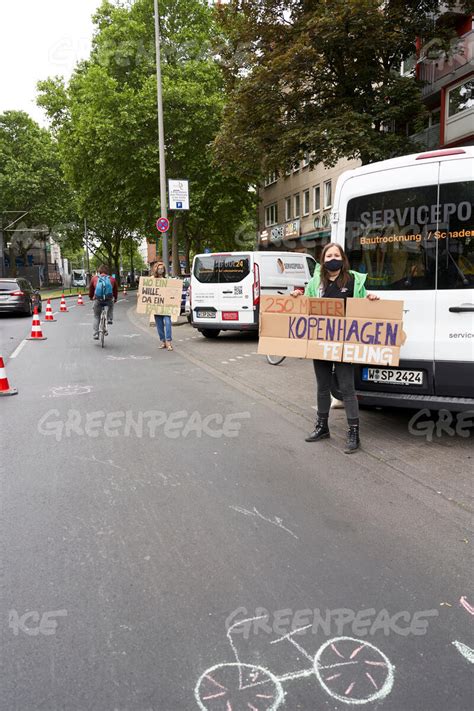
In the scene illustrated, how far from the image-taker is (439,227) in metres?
5.44

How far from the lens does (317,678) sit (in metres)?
2.40

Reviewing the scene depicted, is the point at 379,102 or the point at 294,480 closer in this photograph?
the point at 294,480

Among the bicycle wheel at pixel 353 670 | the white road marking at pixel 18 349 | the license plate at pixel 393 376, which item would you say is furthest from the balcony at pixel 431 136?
the bicycle wheel at pixel 353 670

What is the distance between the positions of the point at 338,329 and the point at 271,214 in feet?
138

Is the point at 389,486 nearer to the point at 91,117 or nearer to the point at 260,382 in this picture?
the point at 260,382

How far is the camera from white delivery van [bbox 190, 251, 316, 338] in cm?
1437

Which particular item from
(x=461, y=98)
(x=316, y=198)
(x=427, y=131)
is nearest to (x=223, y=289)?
(x=461, y=98)

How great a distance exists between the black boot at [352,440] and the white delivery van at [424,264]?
0.39 m

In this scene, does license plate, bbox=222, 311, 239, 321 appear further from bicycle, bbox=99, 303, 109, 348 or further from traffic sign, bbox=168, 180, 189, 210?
traffic sign, bbox=168, 180, 189, 210

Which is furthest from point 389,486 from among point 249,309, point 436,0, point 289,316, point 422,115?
point 436,0

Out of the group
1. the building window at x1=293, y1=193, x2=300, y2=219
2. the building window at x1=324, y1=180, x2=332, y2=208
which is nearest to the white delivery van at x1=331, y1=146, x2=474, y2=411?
the building window at x1=324, y1=180, x2=332, y2=208

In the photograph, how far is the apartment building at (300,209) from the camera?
1366 inches

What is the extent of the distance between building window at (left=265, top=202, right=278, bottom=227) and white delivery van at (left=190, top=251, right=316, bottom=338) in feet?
102

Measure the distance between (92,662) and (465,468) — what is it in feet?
11.8
